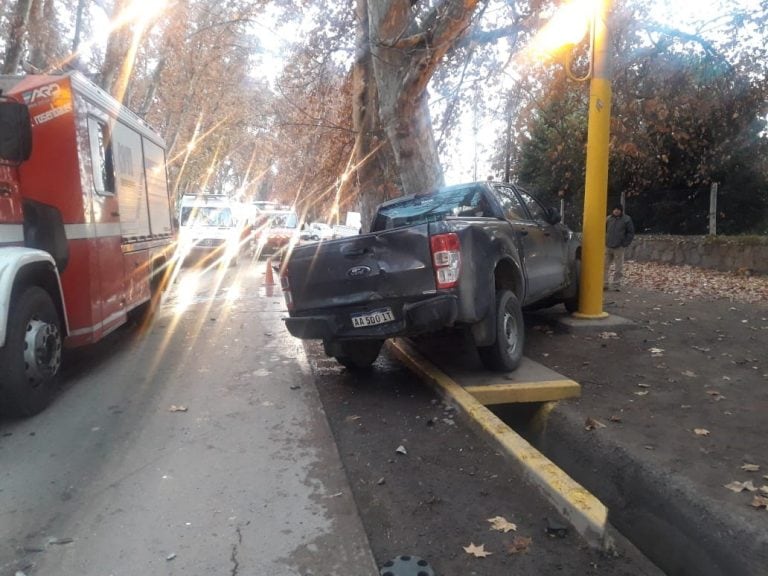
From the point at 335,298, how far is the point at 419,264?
38.2 inches

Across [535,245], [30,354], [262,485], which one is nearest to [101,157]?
[30,354]

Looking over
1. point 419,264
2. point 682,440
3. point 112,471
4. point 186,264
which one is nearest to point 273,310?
point 419,264

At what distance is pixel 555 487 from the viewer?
3.53 metres

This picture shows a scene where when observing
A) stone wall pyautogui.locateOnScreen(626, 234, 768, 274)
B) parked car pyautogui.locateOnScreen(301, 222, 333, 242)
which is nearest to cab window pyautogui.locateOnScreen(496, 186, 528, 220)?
stone wall pyautogui.locateOnScreen(626, 234, 768, 274)

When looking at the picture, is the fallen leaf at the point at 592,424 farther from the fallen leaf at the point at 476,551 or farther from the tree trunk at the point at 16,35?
the tree trunk at the point at 16,35

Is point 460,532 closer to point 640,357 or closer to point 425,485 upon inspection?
point 425,485

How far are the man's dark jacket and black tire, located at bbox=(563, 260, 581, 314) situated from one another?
3398 millimetres

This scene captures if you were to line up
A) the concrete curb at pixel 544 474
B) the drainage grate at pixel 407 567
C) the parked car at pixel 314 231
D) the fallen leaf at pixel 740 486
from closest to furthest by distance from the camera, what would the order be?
the drainage grate at pixel 407 567 → the concrete curb at pixel 544 474 → the fallen leaf at pixel 740 486 → the parked car at pixel 314 231

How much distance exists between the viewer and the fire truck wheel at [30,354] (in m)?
5.03

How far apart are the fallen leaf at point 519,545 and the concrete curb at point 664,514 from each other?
92 cm

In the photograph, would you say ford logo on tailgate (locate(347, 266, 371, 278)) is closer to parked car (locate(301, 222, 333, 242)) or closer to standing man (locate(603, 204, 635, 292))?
standing man (locate(603, 204, 635, 292))

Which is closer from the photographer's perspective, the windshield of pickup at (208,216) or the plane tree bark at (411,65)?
the plane tree bark at (411,65)

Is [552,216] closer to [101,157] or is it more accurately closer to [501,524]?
[501,524]

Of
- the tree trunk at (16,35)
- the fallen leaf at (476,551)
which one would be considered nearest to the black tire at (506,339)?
the fallen leaf at (476,551)
